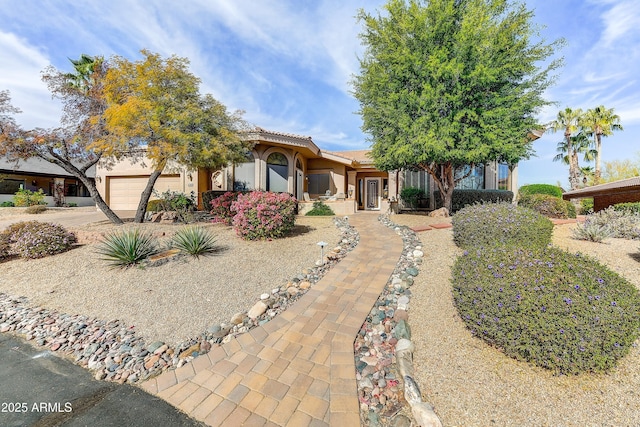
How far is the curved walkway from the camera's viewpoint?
2449mm

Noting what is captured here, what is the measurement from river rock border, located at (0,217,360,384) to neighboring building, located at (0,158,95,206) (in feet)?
86.8

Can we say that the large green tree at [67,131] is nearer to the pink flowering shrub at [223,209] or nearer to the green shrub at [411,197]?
the pink flowering shrub at [223,209]

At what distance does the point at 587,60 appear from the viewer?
883 cm

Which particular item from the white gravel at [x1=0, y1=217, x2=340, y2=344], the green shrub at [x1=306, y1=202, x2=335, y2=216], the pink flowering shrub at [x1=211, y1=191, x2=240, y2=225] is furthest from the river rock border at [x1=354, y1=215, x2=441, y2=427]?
the green shrub at [x1=306, y1=202, x2=335, y2=216]

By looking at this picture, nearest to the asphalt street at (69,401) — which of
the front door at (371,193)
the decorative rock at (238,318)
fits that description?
the decorative rock at (238,318)

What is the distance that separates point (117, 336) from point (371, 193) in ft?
58.7

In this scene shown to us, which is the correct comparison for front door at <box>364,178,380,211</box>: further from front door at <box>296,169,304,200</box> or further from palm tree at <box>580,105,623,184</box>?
palm tree at <box>580,105,623,184</box>

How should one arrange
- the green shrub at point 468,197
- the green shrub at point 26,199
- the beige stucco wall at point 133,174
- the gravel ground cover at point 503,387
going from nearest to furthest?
the gravel ground cover at point 503,387
the beige stucco wall at point 133,174
the green shrub at point 468,197
the green shrub at point 26,199

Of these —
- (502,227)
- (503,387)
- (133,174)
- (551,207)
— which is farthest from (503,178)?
(133,174)

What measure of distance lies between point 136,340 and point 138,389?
104 centimetres

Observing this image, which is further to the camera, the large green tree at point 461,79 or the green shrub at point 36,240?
the large green tree at point 461,79

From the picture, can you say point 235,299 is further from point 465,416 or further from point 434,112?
point 434,112

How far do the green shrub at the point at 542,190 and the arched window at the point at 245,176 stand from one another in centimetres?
1750

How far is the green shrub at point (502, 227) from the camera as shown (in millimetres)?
5203
